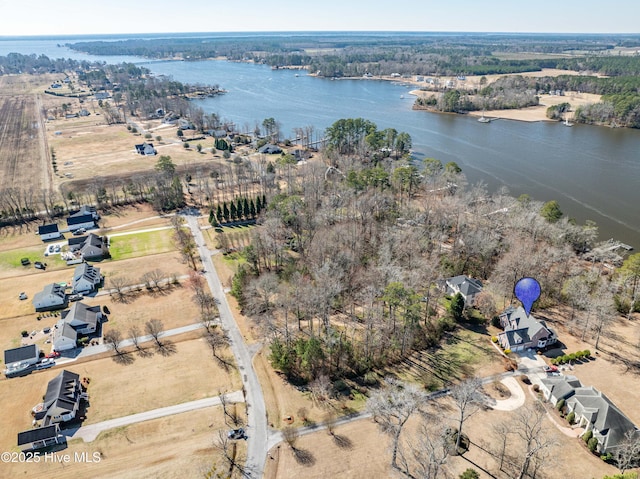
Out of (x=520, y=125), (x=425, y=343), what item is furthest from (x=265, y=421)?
(x=520, y=125)

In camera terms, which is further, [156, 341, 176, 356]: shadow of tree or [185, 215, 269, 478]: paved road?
[156, 341, 176, 356]: shadow of tree

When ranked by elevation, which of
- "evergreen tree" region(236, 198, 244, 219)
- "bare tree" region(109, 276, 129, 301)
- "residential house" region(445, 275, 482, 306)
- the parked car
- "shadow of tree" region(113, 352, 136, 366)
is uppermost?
"evergreen tree" region(236, 198, 244, 219)

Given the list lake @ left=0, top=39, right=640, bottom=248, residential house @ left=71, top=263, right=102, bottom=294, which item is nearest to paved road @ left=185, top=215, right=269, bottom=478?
residential house @ left=71, top=263, right=102, bottom=294

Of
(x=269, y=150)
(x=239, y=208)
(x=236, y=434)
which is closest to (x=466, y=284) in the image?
(x=236, y=434)

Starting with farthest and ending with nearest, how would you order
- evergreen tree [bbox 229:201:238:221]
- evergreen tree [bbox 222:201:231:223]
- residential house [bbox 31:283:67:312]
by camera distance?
evergreen tree [bbox 229:201:238:221] → evergreen tree [bbox 222:201:231:223] → residential house [bbox 31:283:67:312]

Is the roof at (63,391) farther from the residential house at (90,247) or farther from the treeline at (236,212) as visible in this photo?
the treeline at (236,212)

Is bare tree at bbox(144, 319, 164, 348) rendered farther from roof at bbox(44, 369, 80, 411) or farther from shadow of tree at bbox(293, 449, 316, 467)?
shadow of tree at bbox(293, 449, 316, 467)

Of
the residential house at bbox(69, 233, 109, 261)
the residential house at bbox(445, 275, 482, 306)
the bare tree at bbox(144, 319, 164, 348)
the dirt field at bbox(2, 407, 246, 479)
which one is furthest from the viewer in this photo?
the residential house at bbox(69, 233, 109, 261)
